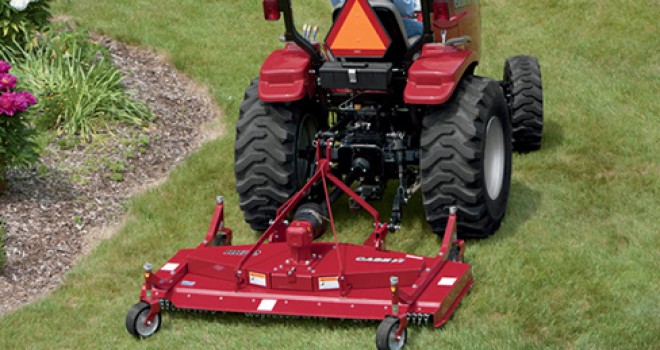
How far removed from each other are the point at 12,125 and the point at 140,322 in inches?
101

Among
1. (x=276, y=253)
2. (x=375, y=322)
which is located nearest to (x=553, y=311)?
(x=375, y=322)

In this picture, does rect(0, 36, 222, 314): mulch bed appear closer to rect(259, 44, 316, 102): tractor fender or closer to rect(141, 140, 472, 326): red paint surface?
rect(141, 140, 472, 326): red paint surface

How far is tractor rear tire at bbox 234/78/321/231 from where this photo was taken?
7.67 metres

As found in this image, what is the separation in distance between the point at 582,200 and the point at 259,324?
10.1 feet

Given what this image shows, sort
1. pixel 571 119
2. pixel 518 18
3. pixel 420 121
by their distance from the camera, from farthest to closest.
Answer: pixel 518 18
pixel 571 119
pixel 420 121

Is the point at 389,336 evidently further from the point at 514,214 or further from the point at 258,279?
the point at 514,214

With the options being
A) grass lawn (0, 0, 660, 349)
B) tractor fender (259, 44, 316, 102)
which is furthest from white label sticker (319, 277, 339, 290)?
tractor fender (259, 44, 316, 102)

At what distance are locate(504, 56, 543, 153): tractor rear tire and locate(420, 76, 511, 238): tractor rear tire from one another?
2.02 meters

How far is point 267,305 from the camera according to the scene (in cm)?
659

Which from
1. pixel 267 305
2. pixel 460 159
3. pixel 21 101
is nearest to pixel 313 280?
pixel 267 305

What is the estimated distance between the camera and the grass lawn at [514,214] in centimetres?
658

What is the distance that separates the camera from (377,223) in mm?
7148

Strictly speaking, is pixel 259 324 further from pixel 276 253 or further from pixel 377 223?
pixel 377 223

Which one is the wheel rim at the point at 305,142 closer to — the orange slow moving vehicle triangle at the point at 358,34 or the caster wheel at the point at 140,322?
the orange slow moving vehicle triangle at the point at 358,34
